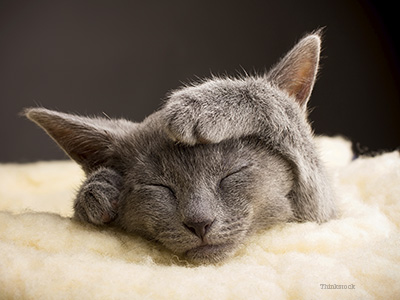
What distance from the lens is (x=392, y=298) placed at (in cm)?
89

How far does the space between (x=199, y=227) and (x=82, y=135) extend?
45 centimetres

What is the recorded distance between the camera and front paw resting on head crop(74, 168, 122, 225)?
1.20 meters

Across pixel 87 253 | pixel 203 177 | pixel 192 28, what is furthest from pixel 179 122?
pixel 192 28

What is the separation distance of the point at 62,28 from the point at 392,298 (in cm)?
202

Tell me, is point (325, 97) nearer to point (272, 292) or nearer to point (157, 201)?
point (157, 201)

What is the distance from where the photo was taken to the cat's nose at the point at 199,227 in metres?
1.06

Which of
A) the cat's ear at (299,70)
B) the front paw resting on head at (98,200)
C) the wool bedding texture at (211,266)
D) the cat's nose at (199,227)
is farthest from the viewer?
the cat's ear at (299,70)

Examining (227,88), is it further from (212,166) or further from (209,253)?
(209,253)

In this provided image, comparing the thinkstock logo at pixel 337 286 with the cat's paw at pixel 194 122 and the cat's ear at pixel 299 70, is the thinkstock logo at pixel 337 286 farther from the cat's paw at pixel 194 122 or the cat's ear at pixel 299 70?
the cat's ear at pixel 299 70

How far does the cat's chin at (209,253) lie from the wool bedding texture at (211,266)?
0.02m

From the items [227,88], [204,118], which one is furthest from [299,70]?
[204,118]

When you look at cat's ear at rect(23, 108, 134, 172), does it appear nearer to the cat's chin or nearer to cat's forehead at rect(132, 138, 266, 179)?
cat's forehead at rect(132, 138, 266, 179)

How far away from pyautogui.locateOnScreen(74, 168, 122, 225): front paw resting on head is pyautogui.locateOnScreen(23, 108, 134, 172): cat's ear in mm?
93

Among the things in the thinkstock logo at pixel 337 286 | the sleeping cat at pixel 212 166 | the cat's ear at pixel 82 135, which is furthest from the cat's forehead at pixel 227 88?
the thinkstock logo at pixel 337 286
